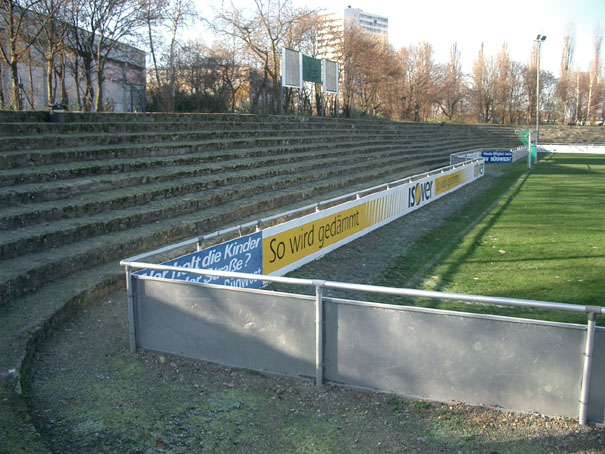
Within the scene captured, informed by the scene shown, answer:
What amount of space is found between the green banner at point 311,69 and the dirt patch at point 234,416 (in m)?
34.2

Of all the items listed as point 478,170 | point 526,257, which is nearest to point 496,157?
point 478,170

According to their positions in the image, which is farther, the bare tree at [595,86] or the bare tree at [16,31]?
the bare tree at [595,86]

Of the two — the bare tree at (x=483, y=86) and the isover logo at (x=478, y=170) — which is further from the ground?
the bare tree at (x=483, y=86)

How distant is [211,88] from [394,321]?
140ft

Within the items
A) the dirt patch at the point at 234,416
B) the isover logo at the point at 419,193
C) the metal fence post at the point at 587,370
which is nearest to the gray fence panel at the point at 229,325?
the dirt patch at the point at 234,416

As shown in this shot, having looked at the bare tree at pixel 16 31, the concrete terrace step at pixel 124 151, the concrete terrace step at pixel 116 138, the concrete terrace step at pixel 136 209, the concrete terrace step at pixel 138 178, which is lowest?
the concrete terrace step at pixel 136 209

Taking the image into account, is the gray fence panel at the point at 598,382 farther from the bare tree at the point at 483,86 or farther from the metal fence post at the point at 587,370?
the bare tree at the point at 483,86

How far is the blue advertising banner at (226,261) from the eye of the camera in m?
7.98

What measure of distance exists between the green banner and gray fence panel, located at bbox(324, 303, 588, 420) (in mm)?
34899

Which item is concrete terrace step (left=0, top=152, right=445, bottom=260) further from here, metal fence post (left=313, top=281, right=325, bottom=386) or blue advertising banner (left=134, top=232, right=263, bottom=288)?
metal fence post (left=313, top=281, right=325, bottom=386)

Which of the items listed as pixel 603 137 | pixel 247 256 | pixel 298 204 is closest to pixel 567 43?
pixel 603 137

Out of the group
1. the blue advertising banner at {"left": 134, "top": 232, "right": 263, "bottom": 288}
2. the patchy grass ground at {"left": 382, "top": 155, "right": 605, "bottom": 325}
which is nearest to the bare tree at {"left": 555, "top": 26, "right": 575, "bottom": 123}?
the patchy grass ground at {"left": 382, "top": 155, "right": 605, "bottom": 325}

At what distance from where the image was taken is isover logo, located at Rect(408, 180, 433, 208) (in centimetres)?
2027

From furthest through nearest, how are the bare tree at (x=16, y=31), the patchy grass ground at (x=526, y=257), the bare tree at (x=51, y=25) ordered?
1. the bare tree at (x=51, y=25)
2. the bare tree at (x=16, y=31)
3. the patchy grass ground at (x=526, y=257)
